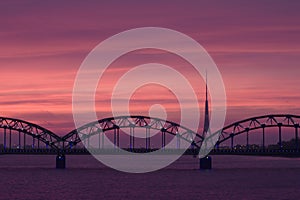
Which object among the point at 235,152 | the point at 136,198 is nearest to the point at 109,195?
the point at 136,198

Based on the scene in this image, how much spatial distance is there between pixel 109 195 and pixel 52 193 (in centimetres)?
1008

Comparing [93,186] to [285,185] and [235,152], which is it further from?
[235,152]

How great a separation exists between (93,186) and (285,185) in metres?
34.5

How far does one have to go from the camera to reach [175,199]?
394ft

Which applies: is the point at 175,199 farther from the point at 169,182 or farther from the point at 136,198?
the point at 169,182

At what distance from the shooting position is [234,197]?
407 ft

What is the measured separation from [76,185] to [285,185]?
124ft

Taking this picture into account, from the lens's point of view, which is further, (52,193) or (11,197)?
(52,193)

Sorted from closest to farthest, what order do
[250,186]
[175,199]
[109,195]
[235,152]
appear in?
[175,199], [109,195], [250,186], [235,152]

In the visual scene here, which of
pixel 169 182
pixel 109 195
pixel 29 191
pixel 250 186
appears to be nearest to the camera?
pixel 109 195

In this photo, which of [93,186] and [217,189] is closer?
[217,189]

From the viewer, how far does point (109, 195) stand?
128500 millimetres

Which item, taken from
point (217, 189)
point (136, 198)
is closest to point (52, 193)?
point (136, 198)

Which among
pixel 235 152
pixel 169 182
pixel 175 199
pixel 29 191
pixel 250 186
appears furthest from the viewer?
pixel 235 152
